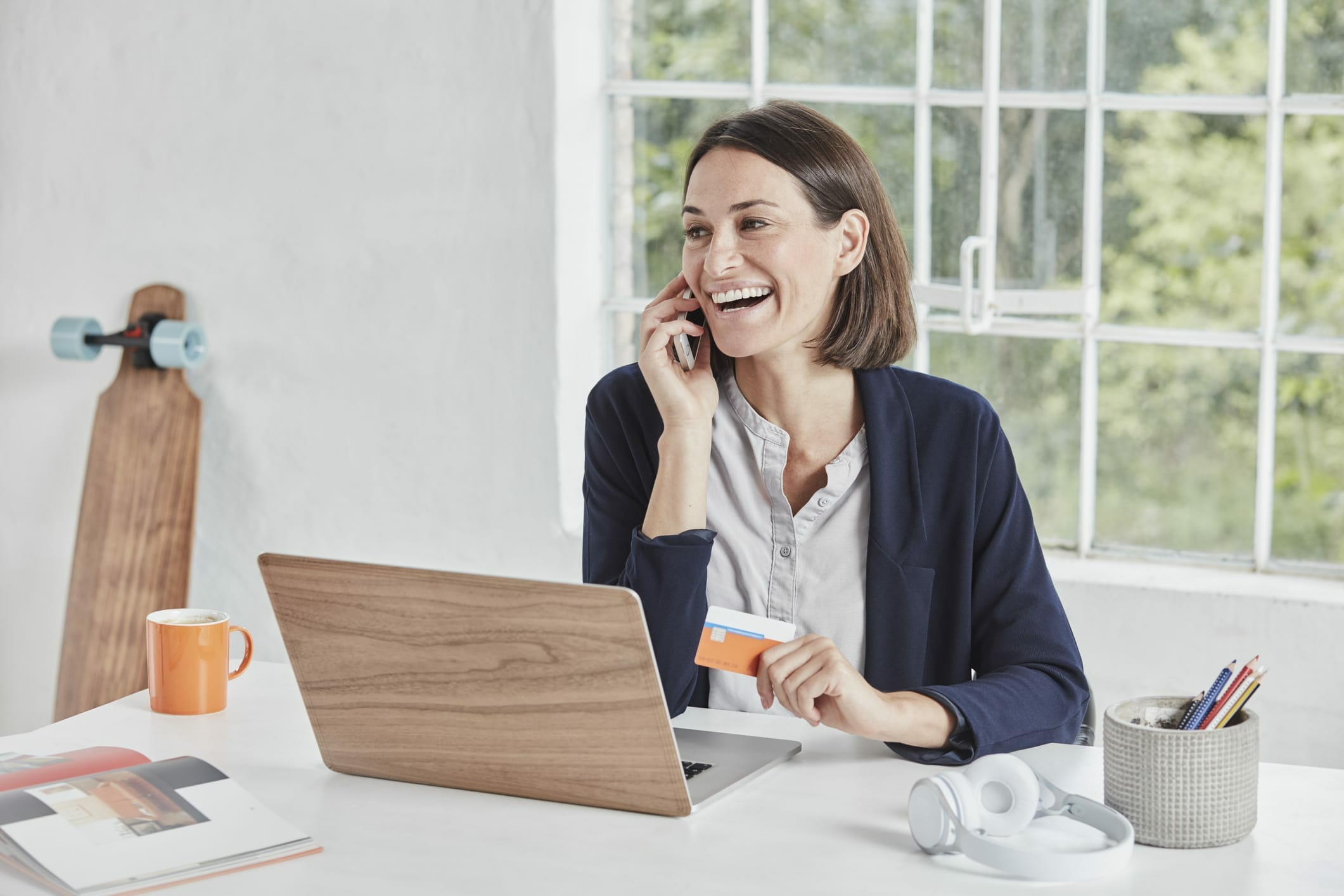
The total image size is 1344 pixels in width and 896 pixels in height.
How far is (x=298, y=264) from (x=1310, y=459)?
6.73 feet

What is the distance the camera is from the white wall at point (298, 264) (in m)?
2.91

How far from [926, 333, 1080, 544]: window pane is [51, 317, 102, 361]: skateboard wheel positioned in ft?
5.89

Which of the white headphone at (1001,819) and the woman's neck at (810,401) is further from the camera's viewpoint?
the woman's neck at (810,401)

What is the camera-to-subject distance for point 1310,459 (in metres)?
2.61

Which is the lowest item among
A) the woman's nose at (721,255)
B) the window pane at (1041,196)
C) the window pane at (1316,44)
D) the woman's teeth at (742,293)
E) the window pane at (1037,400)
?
the window pane at (1037,400)

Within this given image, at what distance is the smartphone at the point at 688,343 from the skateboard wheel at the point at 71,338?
1661 mm

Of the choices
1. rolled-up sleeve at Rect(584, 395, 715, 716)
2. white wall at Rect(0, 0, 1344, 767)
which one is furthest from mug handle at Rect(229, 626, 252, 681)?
white wall at Rect(0, 0, 1344, 767)

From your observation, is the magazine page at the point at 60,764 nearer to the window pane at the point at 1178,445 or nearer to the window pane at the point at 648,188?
the window pane at the point at 648,188

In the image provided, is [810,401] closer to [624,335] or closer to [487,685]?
[487,685]

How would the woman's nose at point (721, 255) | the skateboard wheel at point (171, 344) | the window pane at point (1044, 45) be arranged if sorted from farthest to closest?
the skateboard wheel at point (171, 344)
the window pane at point (1044, 45)
the woman's nose at point (721, 255)

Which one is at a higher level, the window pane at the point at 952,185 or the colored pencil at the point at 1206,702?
the window pane at the point at 952,185

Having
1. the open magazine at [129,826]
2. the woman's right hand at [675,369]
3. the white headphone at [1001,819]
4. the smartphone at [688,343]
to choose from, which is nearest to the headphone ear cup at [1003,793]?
the white headphone at [1001,819]

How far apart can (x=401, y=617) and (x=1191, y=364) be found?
184 cm

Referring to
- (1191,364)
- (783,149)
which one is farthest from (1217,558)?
(783,149)
